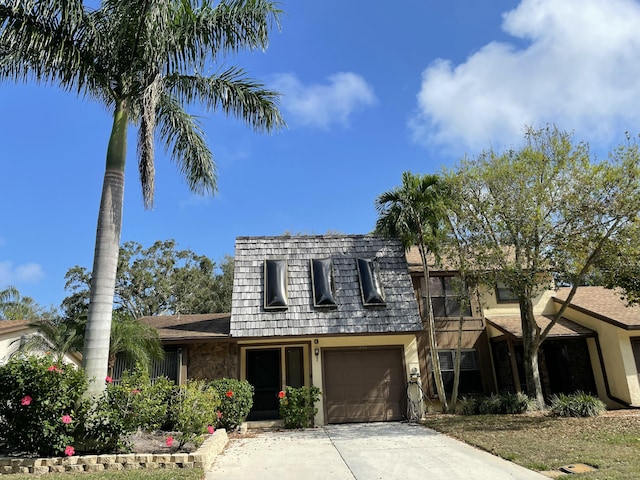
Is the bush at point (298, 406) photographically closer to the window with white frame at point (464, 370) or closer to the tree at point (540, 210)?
the window with white frame at point (464, 370)

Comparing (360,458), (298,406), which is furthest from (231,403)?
(360,458)

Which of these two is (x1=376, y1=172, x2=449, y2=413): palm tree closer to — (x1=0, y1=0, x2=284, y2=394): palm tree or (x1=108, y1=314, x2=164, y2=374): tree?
(x1=0, y1=0, x2=284, y2=394): palm tree

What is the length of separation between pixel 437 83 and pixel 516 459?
9186 millimetres

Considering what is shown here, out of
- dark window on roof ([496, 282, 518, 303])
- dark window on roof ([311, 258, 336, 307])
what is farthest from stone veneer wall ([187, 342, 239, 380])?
dark window on roof ([496, 282, 518, 303])

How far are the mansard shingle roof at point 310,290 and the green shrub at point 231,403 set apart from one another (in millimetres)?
1586

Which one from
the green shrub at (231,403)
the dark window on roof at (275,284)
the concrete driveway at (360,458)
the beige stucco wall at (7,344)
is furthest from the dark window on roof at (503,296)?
the beige stucco wall at (7,344)

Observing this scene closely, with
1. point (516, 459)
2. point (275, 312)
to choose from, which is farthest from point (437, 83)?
point (516, 459)

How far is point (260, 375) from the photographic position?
1433 centimetres

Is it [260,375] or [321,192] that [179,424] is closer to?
[260,375]

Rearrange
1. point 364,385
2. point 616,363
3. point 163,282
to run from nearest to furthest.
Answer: point 364,385, point 616,363, point 163,282

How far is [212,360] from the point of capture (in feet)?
43.8

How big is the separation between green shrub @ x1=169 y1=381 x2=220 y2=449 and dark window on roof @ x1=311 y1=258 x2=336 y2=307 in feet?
17.0

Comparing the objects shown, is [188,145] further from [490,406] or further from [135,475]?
[490,406]

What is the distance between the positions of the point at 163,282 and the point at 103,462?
2508 cm
